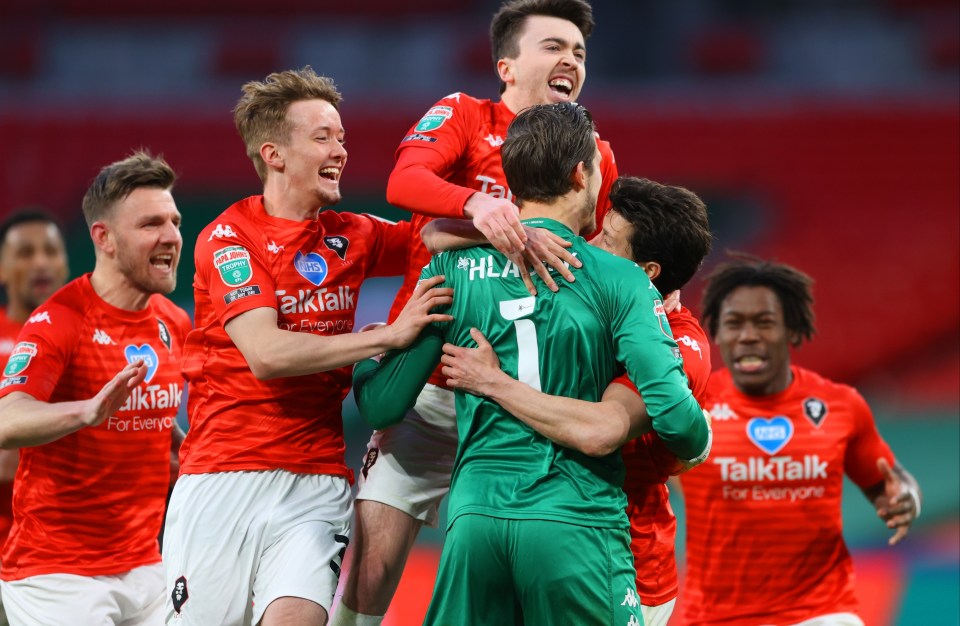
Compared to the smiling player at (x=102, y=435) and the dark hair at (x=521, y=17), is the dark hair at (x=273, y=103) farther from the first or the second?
the smiling player at (x=102, y=435)

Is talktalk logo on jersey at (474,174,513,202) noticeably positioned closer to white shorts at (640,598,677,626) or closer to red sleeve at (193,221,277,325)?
red sleeve at (193,221,277,325)

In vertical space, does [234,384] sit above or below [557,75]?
below

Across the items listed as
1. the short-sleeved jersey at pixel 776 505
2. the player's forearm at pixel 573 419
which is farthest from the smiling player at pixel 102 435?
the short-sleeved jersey at pixel 776 505

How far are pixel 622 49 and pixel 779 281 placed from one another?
1101 cm

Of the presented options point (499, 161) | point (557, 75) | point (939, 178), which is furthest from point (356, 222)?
point (939, 178)

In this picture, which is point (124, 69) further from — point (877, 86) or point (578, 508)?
point (578, 508)

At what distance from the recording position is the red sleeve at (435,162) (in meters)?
4.12

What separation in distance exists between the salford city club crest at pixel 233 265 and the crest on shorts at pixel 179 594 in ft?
3.53

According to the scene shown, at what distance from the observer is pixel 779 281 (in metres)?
6.24

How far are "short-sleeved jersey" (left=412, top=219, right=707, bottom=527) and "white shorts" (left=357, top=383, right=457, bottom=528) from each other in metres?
0.81

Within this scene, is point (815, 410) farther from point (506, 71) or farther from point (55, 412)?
point (55, 412)

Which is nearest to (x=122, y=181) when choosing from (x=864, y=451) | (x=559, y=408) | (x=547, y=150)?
(x=547, y=150)

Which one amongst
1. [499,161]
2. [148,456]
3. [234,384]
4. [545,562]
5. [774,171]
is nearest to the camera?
[545,562]

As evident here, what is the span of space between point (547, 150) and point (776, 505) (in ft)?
9.35
